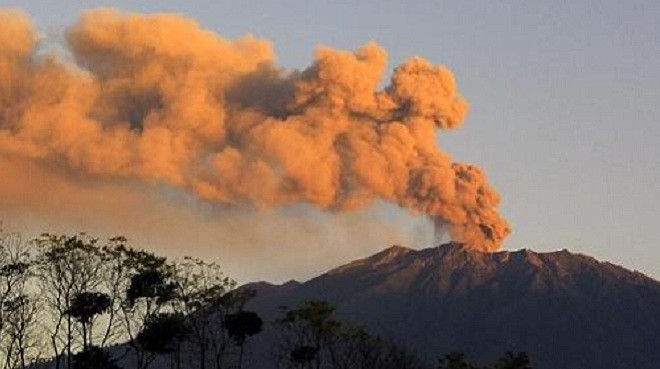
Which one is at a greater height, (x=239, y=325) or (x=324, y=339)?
(x=239, y=325)

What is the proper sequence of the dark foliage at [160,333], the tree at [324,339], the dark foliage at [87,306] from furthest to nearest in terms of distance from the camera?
the tree at [324,339] → the dark foliage at [160,333] → the dark foliage at [87,306]

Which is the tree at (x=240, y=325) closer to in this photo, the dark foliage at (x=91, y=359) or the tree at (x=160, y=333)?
the tree at (x=160, y=333)

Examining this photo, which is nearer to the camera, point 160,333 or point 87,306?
point 87,306

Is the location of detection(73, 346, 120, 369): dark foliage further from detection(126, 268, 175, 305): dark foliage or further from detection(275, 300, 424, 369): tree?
detection(275, 300, 424, 369): tree

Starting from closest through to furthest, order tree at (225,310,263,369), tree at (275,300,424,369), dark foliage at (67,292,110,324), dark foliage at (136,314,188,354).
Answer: dark foliage at (67,292,110,324) < dark foliage at (136,314,188,354) < tree at (225,310,263,369) < tree at (275,300,424,369)

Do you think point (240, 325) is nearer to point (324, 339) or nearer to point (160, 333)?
point (160, 333)

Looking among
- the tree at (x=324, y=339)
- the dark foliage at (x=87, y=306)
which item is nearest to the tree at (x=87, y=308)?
the dark foliage at (x=87, y=306)

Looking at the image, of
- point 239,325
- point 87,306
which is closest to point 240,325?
point 239,325

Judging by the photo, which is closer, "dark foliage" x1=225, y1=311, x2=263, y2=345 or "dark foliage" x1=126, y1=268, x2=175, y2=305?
"dark foliage" x1=126, y1=268, x2=175, y2=305

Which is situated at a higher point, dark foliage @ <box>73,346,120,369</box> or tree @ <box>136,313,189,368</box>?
tree @ <box>136,313,189,368</box>

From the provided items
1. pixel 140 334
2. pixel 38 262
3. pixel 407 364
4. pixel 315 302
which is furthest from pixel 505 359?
pixel 38 262

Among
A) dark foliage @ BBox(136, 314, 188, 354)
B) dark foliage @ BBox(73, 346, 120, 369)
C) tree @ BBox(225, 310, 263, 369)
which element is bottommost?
dark foliage @ BBox(73, 346, 120, 369)

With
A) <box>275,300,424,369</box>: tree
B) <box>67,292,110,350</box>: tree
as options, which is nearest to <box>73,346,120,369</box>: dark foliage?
<box>67,292,110,350</box>: tree

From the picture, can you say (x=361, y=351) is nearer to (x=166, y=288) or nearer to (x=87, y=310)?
(x=166, y=288)
